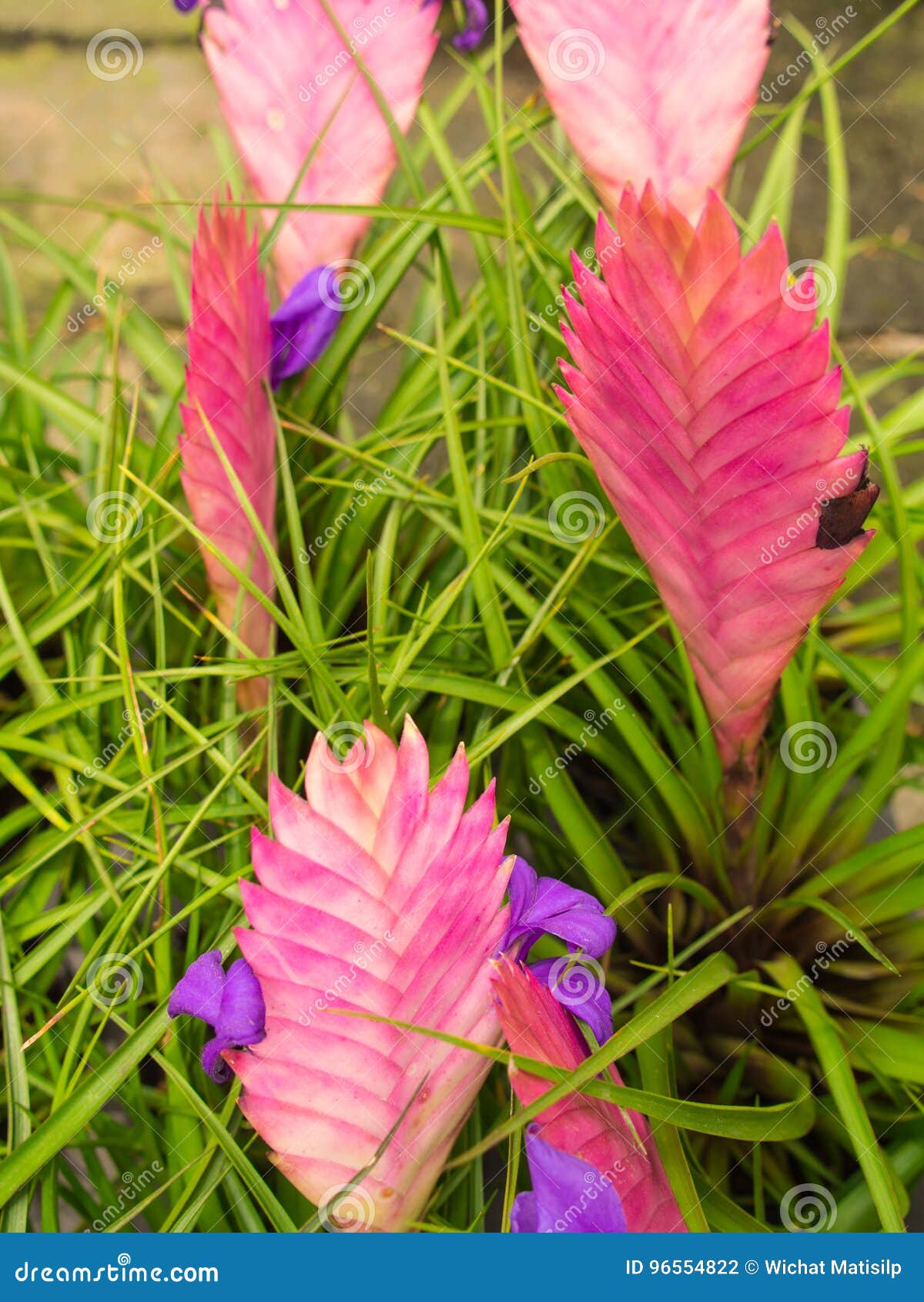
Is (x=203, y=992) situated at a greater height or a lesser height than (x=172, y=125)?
lesser

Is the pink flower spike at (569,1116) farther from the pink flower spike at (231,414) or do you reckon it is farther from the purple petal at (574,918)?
the pink flower spike at (231,414)

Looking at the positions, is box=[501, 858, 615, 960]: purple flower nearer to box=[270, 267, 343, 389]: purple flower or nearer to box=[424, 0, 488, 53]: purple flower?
box=[270, 267, 343, 389]: purple flower

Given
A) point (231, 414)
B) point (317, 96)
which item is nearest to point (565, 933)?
point (231, 414)

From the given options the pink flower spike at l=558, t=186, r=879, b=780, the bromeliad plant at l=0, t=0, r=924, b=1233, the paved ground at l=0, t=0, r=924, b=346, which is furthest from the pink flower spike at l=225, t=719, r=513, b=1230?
the paved ground at l=0, t=0, r=924, b=346

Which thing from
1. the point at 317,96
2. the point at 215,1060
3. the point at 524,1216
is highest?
the point at 317,96

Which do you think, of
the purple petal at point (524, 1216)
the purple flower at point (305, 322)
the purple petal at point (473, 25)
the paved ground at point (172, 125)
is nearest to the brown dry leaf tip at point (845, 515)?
the purple petal at point (524, 1216)

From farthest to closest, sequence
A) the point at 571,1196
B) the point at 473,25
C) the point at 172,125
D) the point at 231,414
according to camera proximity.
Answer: the point at 172,125 < the point at 473,25 < the point at 231,414 < the point at 571,1196

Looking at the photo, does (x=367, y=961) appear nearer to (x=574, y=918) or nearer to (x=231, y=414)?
(x=574, y=918)
